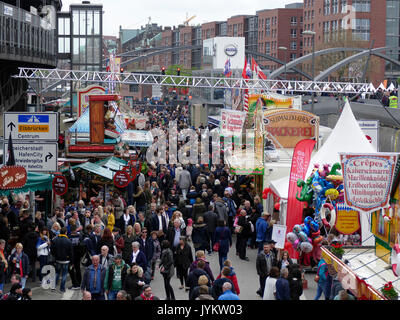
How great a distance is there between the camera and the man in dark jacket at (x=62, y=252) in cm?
1486

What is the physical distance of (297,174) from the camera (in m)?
17.5

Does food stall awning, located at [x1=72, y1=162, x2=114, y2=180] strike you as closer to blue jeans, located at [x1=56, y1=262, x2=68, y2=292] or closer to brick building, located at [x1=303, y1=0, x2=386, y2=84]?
blue jeans, located at [x1=56, y1=262, x2=68, y2=292]

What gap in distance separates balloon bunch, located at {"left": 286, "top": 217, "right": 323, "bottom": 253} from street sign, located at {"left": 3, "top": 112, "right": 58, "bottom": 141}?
20.7 ft

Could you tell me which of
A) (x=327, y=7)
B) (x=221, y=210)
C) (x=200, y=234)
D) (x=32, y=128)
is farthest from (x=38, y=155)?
(x=327, y=7)

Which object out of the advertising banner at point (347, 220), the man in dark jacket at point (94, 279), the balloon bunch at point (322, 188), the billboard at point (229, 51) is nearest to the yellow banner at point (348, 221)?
the advertising banner at point (347, 220)

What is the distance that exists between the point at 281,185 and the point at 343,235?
3552 millimetres

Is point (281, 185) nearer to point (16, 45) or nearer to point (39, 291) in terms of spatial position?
point (39, 291)

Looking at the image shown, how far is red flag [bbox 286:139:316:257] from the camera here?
17.2 meters

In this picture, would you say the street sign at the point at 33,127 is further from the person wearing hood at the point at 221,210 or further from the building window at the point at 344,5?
the building window at the point at 344,5

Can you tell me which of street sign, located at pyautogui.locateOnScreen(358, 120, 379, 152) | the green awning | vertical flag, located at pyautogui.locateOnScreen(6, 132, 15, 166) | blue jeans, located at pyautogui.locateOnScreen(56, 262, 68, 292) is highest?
street sign, located at pyautogui.locateOnScreen(358, 120, 379, 152)

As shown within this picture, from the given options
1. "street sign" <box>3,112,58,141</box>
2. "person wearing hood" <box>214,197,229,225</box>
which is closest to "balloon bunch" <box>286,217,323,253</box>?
"person wearing hood" <box>214,197,229,225</box>

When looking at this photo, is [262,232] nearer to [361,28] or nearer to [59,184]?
[59,184]

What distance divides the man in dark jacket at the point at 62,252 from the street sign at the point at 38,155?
3326 mm
